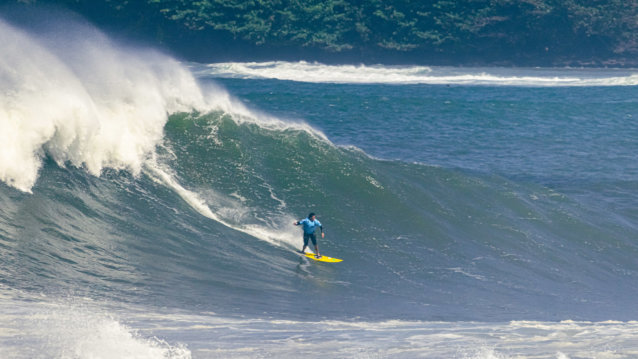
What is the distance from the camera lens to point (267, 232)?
14.0 metres

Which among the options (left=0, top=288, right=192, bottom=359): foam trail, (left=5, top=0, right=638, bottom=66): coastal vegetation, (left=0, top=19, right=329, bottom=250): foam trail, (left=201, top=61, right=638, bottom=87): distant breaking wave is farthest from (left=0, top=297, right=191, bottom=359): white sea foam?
(left=5, top=0, right=638, bottom=66): coastal vegetation

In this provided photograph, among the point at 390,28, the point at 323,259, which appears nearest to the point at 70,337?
the point at 323,259

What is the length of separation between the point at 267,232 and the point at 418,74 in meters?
40.0

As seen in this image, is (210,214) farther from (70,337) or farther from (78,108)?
(70,337)

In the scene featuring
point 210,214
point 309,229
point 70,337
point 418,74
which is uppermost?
point 418,74

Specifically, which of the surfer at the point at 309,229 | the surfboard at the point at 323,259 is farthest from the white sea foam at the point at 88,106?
the surfboard at the point at 323,259

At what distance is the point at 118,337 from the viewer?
27.4 ft

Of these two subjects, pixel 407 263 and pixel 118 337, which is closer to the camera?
pixel 118 337

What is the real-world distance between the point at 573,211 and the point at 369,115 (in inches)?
560

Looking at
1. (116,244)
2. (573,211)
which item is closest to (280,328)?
(116,244)

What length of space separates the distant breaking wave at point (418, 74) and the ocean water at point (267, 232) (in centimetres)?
2389

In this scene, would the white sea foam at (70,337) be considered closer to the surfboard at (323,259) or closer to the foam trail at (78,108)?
the surfboard at (323,259)

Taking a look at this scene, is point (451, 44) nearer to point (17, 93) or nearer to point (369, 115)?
point (369, 115)

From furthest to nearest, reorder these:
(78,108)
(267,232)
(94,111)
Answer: (94,111) < (78,108) < (267,232)
